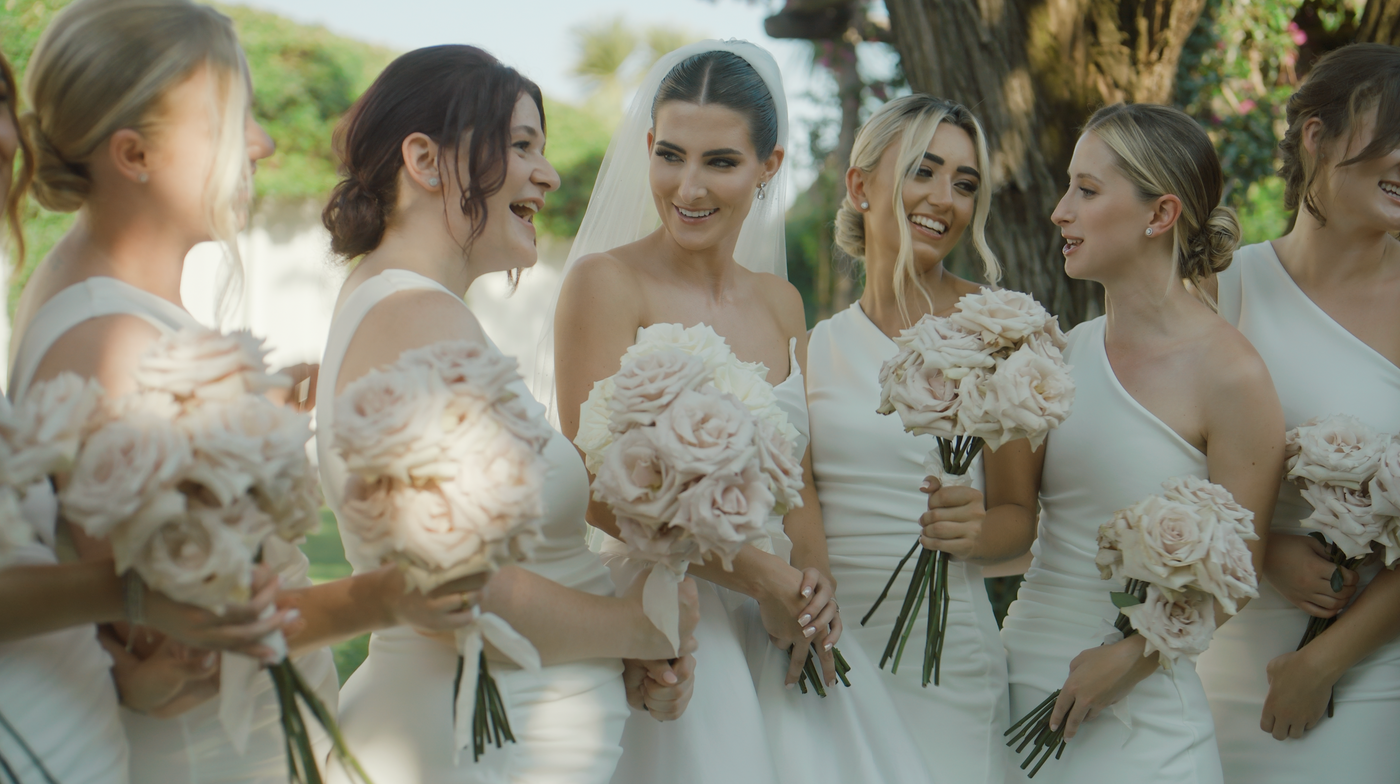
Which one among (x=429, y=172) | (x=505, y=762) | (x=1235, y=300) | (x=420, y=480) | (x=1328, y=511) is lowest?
(x=505, y=762)

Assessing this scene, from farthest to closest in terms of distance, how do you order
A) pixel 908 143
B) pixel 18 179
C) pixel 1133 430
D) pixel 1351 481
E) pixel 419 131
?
pixel 908 143
pixel 1133 430
pixel 1351 481
pixel 419 131
pixel 18 179

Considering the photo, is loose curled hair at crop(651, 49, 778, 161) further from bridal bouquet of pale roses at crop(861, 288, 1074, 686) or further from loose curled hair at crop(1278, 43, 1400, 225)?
loose curled hair at crop(1278, 43, 1400, 225)

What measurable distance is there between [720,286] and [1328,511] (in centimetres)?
197

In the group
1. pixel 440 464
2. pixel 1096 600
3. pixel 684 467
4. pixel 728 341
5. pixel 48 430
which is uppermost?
pixel 48 430

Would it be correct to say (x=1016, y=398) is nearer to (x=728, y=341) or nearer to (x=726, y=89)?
(x=728, y=341)

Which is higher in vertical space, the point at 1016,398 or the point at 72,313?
the point at 72,313

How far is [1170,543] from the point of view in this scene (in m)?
2.57

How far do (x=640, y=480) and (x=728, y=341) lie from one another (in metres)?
1.26

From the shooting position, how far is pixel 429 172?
242 centimetres

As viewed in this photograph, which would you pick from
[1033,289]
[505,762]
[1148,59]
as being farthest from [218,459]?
[1148,59]

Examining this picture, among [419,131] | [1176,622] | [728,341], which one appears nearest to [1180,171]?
[1176,622]

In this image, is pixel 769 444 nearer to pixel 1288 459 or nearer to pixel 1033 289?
pixel 1288 459

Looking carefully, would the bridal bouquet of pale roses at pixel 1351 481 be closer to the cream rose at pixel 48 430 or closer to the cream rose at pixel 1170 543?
the cream rose at pixel 1170 543

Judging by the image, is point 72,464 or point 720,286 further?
point 720,286
